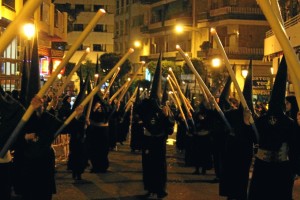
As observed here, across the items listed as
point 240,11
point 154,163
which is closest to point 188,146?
point 154,163

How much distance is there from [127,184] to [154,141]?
1.78m

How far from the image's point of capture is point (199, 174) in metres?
16.0

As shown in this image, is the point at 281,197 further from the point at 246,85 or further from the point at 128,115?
the point at 128,115

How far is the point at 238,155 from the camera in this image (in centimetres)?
1180

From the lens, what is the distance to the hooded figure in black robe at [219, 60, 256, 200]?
11459mm

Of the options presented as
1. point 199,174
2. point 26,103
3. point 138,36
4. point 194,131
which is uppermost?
point 138,36

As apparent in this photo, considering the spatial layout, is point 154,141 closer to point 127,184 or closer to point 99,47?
point 127,184

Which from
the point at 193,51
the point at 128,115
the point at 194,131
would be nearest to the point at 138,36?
the point at 193,51

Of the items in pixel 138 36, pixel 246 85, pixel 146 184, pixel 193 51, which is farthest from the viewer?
pixel 138 36

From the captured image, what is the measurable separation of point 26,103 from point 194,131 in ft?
25.9

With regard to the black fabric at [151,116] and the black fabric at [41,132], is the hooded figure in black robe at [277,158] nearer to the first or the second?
the black fabric at [41,132]

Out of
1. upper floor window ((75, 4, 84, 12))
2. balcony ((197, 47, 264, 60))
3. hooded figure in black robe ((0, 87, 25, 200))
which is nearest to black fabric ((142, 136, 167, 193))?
hooded figure in black robe ((0, 87, 25, 200))

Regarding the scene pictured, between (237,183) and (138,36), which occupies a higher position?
(138,36)

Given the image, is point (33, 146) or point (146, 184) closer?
point (33, 146)
